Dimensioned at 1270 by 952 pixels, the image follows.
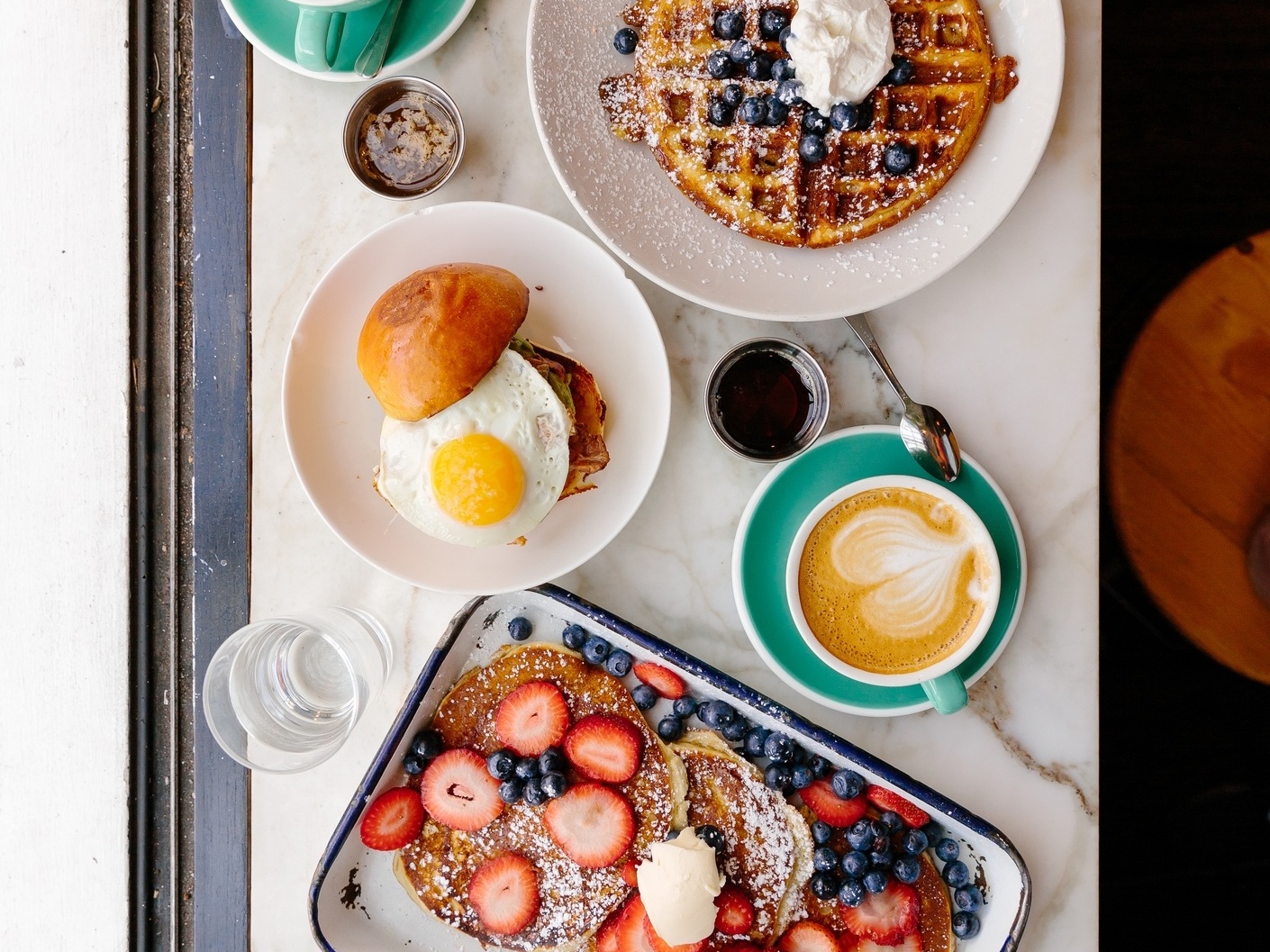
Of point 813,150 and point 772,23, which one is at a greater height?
point 772,23

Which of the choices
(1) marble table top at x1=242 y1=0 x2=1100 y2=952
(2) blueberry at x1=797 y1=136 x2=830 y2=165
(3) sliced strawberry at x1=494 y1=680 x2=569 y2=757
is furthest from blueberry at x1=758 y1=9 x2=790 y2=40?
(3) sliced strawberry at x1=494 y1=680 x2=569 y2=757

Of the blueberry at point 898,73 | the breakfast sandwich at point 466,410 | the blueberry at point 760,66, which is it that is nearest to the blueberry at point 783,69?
the blueberry at point 760,66

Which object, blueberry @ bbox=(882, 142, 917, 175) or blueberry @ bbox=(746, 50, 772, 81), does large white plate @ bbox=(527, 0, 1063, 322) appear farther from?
blueberry @ bbox=(746, 50, 772, 81)

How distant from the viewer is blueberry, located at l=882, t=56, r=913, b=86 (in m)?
1.26

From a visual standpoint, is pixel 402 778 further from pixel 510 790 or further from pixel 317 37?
pixel 317 37

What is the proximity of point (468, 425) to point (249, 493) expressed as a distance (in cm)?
45

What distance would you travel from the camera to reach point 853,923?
1360mm

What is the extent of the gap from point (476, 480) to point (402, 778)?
0.49 m

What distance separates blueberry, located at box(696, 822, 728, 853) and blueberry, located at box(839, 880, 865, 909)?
175 millimetres

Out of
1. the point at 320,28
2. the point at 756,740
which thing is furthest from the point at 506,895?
the point at 320,28

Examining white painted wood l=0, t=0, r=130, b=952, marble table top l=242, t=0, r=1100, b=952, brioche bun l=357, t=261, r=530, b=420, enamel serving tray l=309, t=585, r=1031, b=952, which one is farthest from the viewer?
white painted wood l=0, t=0, r=130, b=952

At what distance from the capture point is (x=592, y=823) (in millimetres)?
1364

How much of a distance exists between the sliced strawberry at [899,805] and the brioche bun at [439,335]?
2.59 feet

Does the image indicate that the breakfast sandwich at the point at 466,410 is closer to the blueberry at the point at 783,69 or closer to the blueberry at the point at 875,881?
the blueberry at the point at 783,69
